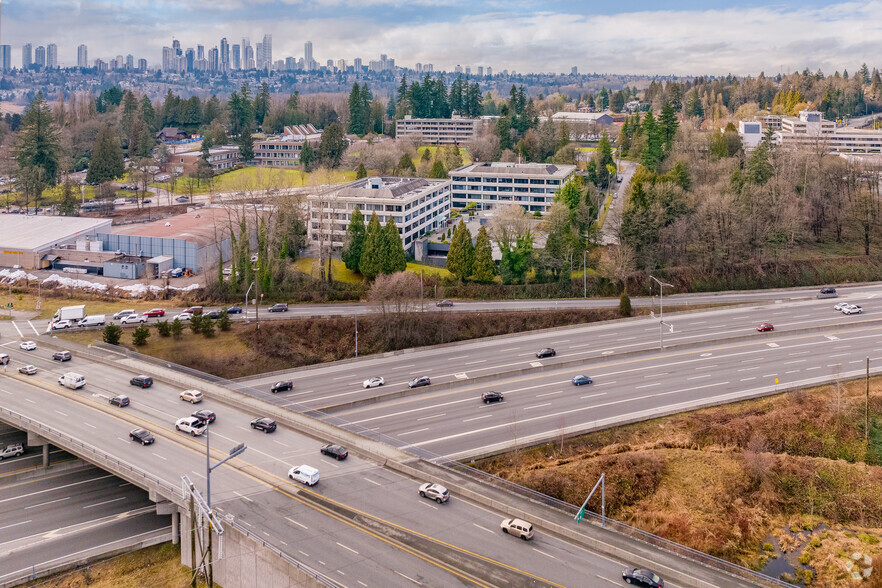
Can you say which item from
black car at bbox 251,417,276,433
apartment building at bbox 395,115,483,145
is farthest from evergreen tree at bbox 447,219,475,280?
apartment building at bbox 395,115,483,145

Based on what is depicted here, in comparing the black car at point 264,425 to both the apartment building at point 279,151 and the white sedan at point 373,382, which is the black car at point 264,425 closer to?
the white sedan at point 373,382

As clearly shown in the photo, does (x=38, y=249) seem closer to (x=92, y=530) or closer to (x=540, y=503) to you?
(x=92, y=530)

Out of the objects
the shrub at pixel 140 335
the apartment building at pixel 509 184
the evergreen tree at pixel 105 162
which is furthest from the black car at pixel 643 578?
the evergreen tree at pixel 105 162

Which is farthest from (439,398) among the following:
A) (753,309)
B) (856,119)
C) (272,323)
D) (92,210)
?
(856,119)

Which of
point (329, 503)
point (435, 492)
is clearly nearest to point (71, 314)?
point (329, 503)

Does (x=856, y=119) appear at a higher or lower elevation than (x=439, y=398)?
higher

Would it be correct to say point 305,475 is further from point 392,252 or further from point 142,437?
point 392,252

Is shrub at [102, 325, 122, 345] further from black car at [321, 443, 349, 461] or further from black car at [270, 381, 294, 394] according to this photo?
black car at [321, 443, 349, 461]
